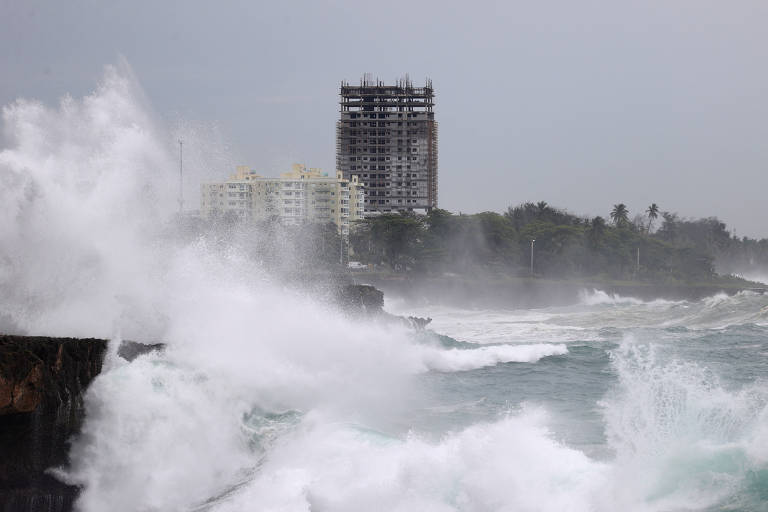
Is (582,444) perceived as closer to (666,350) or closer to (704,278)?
(666,350)

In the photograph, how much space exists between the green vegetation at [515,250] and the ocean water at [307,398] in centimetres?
5379

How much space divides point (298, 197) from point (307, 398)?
7941cm

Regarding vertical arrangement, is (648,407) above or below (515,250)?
below

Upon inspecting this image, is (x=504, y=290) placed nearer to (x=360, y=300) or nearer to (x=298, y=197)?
(x=298, y=197)

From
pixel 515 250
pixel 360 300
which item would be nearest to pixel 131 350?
pixel 360 300

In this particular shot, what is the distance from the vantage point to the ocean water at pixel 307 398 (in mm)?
9953

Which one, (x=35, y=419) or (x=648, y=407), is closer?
(x=35, y=419)

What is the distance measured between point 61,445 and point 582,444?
293 inches

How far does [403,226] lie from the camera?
80.2 metres

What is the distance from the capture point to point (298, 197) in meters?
93.4

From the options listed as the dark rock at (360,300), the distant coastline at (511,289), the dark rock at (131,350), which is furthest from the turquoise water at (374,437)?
the distant coastline at (511,289)

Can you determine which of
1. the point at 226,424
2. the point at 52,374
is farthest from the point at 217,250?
the point at 52,374

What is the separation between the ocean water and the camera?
32.7ft

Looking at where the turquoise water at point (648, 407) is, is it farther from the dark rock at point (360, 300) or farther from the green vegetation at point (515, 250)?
the green vegetation at point (515, 250)
